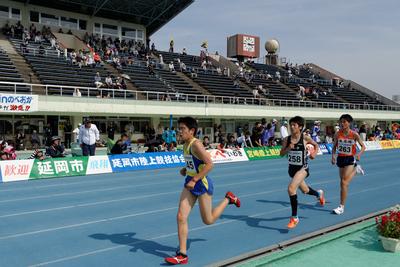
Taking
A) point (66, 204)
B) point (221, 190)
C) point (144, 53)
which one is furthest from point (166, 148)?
point (144, 53)

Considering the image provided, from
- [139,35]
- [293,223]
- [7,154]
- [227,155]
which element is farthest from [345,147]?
[139,35]

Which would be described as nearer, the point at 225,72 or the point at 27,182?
the point at 27,182

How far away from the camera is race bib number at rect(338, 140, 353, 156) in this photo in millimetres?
8115

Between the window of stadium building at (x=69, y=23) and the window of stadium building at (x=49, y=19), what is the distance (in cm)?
56

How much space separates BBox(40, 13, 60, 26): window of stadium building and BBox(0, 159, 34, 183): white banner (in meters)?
29.1

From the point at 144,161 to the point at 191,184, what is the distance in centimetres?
1216

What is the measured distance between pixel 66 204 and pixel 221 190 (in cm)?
417

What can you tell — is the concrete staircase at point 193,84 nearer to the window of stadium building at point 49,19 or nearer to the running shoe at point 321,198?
the window of stadium building at point 49,19

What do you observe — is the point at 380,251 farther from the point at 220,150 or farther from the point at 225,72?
the point at 225,72

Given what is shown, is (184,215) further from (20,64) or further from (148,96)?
(20,64)

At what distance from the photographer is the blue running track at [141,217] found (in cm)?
574

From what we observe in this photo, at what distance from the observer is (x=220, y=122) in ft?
118

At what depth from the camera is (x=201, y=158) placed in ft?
17.1

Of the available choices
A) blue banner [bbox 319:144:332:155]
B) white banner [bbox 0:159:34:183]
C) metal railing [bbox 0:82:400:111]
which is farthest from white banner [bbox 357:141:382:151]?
white banner [bbox 0:159:34:183]
